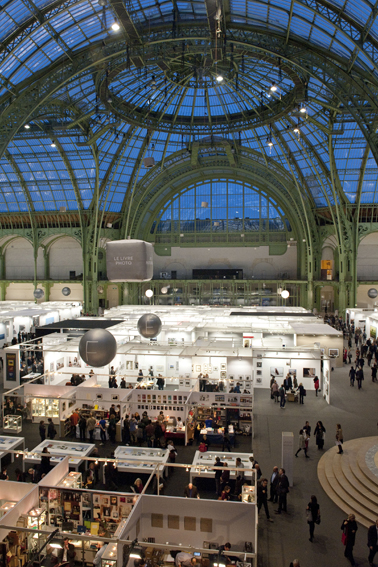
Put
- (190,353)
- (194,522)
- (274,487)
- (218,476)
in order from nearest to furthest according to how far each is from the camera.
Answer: (194,522)
(274,487)
(218,476)
(190,353)

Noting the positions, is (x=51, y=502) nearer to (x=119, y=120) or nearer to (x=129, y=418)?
(x=129, y=418)

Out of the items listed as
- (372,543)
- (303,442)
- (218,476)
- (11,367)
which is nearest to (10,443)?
(218,476)

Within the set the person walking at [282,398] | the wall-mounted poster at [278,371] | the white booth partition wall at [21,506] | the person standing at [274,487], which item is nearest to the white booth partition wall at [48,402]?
the white booth partition wall at [21,506]

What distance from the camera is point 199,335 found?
28.3 metres

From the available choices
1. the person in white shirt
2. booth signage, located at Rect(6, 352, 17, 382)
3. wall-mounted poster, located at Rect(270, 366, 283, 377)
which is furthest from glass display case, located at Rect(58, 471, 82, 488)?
wall-mounted poster, located at Rect(270, 366, 283, 377)

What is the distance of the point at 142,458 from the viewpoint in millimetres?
13570

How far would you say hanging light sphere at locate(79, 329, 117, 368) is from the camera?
13172mm

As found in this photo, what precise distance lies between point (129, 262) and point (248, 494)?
25.2ft

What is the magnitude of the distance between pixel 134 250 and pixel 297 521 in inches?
362

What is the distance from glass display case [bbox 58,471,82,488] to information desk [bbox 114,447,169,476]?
57.8 inches

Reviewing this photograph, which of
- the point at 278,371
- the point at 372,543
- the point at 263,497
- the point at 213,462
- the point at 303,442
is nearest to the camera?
the point at 372,543

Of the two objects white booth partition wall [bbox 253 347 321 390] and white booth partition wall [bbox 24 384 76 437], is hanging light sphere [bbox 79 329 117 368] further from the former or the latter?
white booth partition wall [bbox 253 347 321 390]

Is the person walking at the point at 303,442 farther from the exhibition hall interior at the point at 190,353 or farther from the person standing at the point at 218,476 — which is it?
the person standing at the point at 218,476

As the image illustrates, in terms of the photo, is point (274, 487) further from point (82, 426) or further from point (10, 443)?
point (10, 443)
